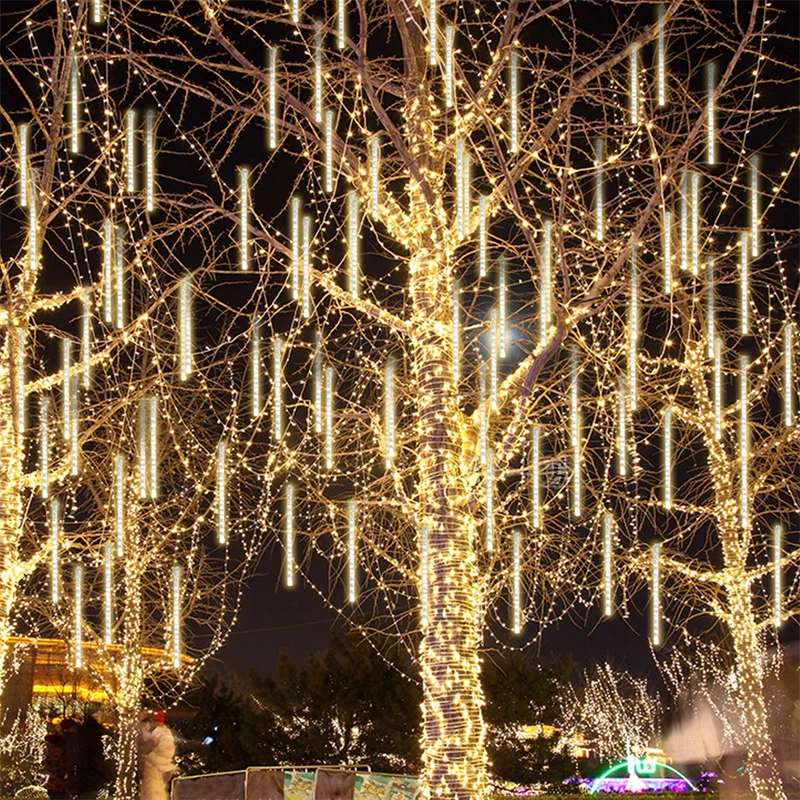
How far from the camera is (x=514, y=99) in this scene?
695 cm

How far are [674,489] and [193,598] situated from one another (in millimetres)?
7046

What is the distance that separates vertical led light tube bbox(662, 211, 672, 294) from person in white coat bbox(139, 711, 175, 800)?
7.01 m

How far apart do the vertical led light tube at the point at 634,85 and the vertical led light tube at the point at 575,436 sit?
1.85 m

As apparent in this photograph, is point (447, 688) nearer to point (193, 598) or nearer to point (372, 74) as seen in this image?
Answer: point (372, 74)

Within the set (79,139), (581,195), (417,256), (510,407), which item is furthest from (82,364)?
(581,195)

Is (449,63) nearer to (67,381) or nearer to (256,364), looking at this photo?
(256,364)

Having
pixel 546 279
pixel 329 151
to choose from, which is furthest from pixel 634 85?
pixel 329 151

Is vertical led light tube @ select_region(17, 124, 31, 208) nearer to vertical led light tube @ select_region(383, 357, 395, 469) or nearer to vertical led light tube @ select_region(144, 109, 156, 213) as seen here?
vertical led light tube @ select_region(144, 109, 156, 213)

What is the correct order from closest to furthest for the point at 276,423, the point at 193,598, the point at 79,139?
the point at 276,423, the point at 79,139, the point at 193,598

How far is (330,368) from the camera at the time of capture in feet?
25.5

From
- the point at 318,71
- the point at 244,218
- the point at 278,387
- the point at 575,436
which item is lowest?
the point at 575,436

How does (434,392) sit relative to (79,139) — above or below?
below

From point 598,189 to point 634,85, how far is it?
2.48 feet

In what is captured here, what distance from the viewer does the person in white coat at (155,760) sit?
1098 cm
